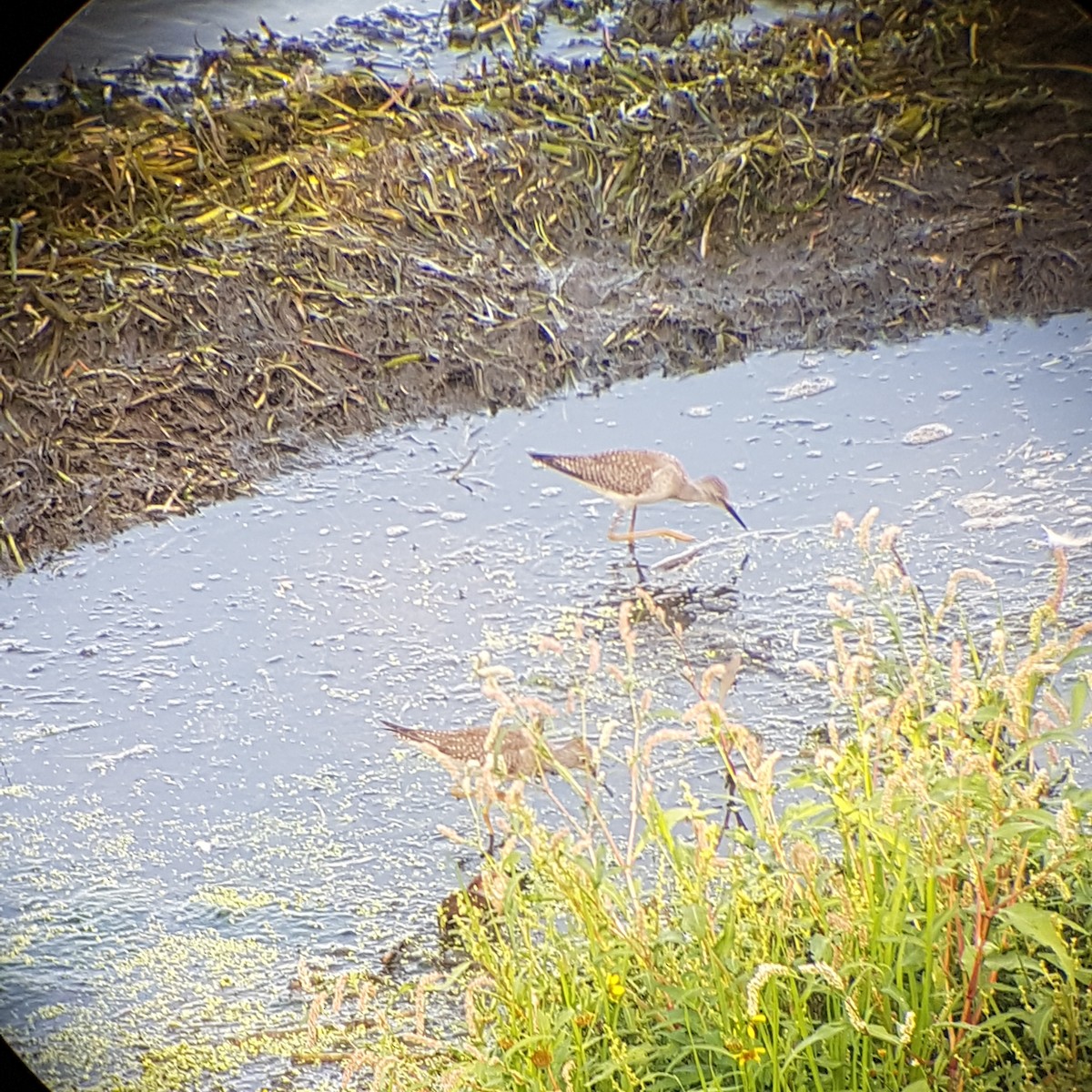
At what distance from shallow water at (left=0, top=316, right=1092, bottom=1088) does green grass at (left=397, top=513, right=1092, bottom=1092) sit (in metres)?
0.05

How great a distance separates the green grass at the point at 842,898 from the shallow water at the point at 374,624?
0.05m

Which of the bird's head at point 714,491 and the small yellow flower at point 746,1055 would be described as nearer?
the small yellow flower at point 746,1055

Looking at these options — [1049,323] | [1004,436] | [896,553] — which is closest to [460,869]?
[896,553]

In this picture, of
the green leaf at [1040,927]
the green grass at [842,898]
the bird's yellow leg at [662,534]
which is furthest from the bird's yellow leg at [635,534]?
the green leaf at [1040,927]

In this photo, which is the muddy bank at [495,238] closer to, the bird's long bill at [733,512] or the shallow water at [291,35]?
the shallow water at [291,35]

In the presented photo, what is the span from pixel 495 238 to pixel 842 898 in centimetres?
75

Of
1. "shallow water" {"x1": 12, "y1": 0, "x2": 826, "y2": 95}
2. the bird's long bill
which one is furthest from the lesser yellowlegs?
"shallow water" {"x1": 12, "y1": 0, "x2": 826, "y2": 95}

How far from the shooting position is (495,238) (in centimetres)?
139

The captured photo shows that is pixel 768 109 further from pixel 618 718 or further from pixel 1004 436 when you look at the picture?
pixel 618 718

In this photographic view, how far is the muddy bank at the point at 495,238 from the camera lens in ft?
4.49

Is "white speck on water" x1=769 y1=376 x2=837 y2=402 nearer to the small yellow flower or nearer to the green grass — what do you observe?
the green grass

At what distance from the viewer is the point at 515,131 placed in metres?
1.38

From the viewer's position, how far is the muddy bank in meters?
1.37

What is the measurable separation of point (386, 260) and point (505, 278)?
0.13 meters
